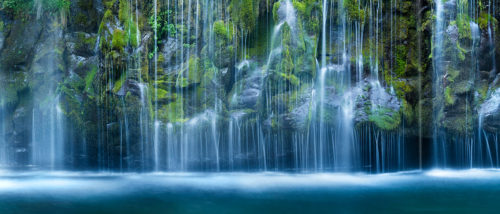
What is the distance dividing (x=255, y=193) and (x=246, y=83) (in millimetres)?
4046

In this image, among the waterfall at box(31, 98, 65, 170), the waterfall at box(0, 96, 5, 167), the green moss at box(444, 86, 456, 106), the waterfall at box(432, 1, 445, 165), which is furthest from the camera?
the waterfall at box(0, 96, 5, 167)

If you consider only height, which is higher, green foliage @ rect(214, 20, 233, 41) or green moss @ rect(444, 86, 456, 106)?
green foliage @ rect(214, 20, 233, 41)

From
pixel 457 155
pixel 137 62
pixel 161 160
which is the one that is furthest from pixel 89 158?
pixel 457 155

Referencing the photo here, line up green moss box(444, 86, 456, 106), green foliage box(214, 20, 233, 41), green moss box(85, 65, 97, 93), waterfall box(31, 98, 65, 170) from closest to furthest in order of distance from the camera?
green moss box(444, 86, 456, 106) → green foliage box(214, 20, 233, 41) → green moss box(85, 65, 97, 93) → waterfall box(31, 98, 65, 170)

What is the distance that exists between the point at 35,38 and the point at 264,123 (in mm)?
8191

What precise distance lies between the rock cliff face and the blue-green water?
0.96 meters

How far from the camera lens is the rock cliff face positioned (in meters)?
12.5

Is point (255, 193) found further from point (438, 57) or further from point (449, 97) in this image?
point (438, 57)

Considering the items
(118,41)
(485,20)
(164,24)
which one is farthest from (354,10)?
(118,41)

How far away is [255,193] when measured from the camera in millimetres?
10164

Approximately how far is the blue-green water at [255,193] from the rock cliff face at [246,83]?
960 millimetres

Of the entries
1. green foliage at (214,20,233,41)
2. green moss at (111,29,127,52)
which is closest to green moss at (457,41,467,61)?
green foliage at (214,20,233,41)

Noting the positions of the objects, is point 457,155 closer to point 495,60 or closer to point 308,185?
point 495,60

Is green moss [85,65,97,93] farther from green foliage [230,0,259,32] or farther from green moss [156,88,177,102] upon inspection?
green foliage [230,0,259,32]
